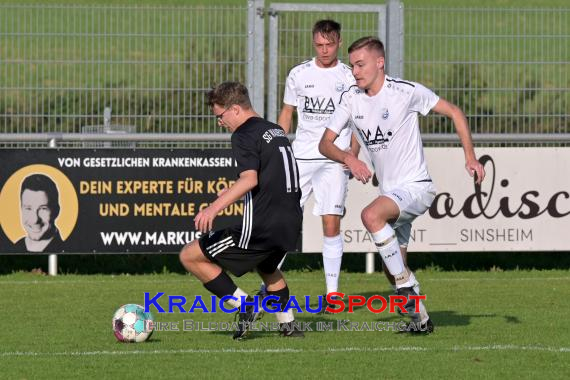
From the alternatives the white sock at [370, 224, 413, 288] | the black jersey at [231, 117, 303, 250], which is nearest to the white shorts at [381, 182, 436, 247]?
the white sock at [370, 224, 413, 288]

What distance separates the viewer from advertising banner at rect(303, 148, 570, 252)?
13992 millimetres

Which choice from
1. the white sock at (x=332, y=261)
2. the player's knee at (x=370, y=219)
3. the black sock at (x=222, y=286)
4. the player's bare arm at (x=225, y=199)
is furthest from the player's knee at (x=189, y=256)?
the white sock at (x=332, y=261)

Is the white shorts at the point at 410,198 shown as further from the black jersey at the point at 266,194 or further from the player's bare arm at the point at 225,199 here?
the player's bare arm at the point at 225,199

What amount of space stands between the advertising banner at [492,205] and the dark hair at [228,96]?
534 cm

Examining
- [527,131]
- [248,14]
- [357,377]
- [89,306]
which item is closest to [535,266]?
[527,131]

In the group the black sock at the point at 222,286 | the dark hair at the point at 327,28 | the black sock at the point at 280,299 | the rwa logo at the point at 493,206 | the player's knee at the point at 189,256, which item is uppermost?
the dark hair at the point at 327,28

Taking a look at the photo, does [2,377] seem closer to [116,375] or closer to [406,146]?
[116,375]

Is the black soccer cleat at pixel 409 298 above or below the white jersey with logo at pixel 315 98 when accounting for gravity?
below

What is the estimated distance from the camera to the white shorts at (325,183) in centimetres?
1128

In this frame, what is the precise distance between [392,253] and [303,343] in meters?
0.87

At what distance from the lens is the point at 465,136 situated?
29.5 ft

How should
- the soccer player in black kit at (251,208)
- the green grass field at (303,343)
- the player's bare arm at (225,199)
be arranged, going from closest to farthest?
the green grass field at (303,343)
the player's bare arm at (225,199)
the soccer player in black kit at (251,208)

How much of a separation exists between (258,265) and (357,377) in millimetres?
1702

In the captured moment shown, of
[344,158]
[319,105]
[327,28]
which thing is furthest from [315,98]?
[344,158]
